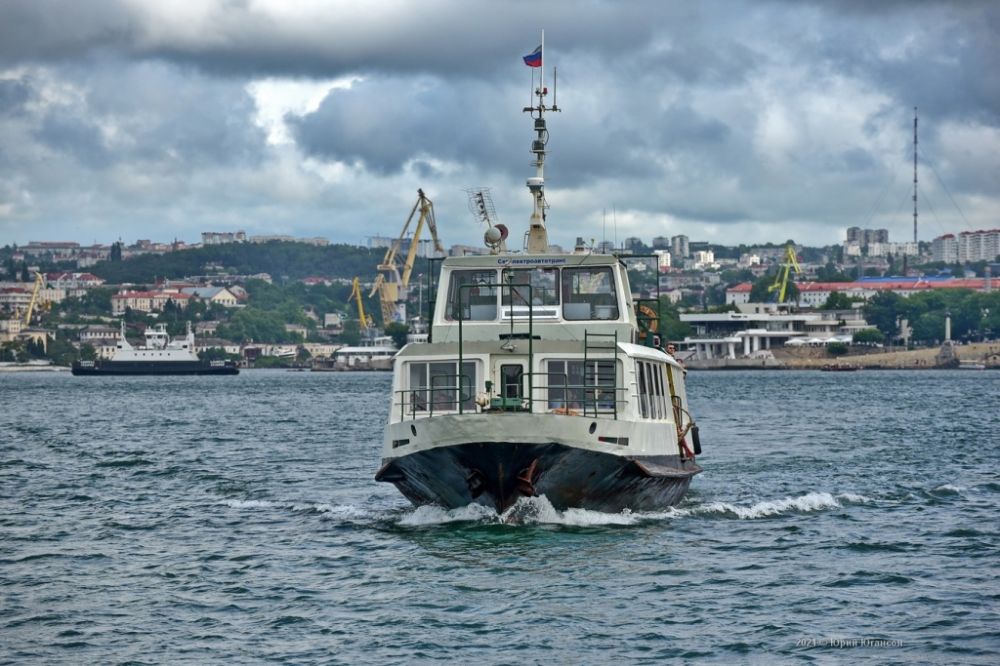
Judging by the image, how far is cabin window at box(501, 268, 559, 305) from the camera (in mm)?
34750

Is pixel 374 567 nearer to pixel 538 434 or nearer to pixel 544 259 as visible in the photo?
pixel 538 434

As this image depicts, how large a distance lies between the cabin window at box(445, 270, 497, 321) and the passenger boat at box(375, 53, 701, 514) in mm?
31

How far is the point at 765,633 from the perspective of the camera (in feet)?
74.6

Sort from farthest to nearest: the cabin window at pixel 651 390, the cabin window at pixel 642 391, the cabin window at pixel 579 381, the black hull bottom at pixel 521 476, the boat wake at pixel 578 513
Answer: the cabin window at pixel 651 390 → the cabin window at pixel 642 391 → the cabin window at pixel 579 381 → the boat wake at pixel 578 513 → the black hull bottom at pixel 521 476

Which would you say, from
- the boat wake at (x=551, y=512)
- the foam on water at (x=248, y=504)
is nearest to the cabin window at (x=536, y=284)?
the boat wake at (x=551, y=512)

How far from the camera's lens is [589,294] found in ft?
114

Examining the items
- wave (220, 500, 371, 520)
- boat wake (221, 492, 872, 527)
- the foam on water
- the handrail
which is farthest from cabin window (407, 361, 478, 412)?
the foam on water

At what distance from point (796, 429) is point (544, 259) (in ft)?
121

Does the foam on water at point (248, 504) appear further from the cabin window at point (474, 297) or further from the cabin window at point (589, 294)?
the cabin window at point (589, 294)

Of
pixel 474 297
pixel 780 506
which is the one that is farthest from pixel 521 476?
A: pixel 780 506

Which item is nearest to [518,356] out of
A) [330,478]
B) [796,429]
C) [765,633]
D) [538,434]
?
[538,434]

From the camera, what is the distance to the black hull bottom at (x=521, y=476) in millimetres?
29031

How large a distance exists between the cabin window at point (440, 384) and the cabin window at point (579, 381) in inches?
60.3

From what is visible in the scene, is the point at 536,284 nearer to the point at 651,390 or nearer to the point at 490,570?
the point at 651,390
